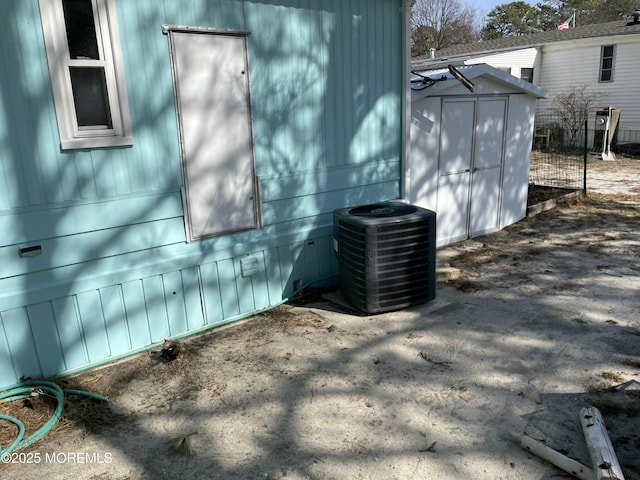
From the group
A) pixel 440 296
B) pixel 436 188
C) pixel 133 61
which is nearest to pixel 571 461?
pixel 440 296

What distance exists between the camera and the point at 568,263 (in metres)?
5.46

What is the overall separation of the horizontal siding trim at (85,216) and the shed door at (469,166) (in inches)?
141

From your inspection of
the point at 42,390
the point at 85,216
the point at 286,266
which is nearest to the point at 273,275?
the point at 286,266

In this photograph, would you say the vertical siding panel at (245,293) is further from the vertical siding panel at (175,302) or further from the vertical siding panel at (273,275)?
the vertical siding panel at (175,302)

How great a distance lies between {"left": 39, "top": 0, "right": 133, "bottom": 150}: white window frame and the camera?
9.74ft

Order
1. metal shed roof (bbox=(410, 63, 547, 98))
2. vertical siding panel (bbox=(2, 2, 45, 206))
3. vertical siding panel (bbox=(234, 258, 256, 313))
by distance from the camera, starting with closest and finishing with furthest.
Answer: vertical siding panel (bbox=(2, 2, 45, 206)) → vertical siding panel (bbox=(234, 258, 256, 313)) → metal shed roof (bbox=(410, 63, 547, 98))

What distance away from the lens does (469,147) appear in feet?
20.5

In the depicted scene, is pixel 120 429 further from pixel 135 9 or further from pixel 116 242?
pixel 135 9

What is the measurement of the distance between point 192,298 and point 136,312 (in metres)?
0.44

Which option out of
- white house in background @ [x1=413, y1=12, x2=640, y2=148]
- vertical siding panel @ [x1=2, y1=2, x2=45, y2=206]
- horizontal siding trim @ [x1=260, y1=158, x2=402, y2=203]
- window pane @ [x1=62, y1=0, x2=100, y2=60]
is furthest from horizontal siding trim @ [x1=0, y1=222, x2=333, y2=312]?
white house in background @ [x1=413, y1=12, x2=640, y2=148]

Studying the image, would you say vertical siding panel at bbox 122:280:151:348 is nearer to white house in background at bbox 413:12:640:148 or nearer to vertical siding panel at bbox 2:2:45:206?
vertical siding panel at bbox 2:2:45:206

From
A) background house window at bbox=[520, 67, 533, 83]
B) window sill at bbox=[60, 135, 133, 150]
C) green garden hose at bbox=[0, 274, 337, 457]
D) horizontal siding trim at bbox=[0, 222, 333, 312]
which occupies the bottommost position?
green garden hose at bbox=[0, 274, 337, 457]

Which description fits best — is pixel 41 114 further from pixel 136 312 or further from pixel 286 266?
pixel 286 266

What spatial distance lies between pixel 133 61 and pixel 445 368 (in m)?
2.92
